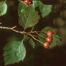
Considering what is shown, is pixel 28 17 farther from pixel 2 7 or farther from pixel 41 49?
pixel 41 49

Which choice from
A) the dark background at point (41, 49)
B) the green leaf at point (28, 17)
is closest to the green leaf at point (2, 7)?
the green leaf at point (28, 17)

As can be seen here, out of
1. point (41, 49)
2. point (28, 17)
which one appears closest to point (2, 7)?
point (28, 17)

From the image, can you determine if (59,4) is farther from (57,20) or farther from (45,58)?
(45,58)

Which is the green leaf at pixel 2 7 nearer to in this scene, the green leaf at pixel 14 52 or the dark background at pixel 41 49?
the green leaf at pixel 14 52

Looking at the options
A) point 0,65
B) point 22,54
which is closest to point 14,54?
point 22,54

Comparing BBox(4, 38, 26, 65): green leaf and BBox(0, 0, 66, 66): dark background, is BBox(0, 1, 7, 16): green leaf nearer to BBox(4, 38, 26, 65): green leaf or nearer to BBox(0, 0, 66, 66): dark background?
BBox(4, 38, 26, 65): green leaf
